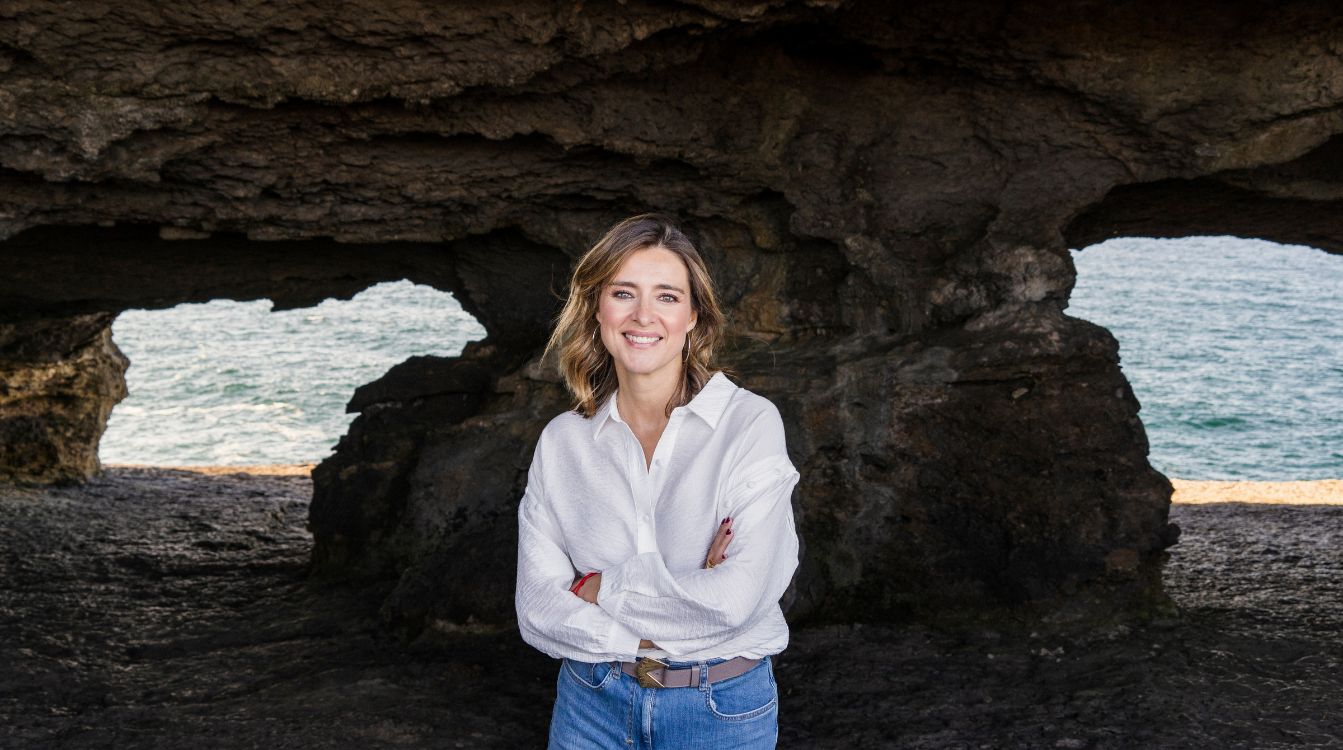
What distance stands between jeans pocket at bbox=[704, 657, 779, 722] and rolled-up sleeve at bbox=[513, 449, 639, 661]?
0.20 metres

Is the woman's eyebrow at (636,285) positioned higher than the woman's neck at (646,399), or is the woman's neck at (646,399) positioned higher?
the woman's eyebrow at (636,285)

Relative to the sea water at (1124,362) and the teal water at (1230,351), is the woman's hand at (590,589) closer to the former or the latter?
the teal water at (1230,351)

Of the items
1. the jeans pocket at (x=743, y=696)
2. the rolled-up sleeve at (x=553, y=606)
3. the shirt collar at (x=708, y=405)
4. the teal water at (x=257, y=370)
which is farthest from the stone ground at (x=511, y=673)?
the teal water at (x=257, y=370)

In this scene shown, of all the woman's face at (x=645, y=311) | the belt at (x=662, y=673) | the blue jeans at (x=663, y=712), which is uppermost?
the woman's face at (x=645, y=311)

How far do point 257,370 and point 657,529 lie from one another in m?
24.3

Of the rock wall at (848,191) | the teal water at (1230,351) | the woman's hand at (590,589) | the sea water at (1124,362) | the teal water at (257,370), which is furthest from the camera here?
the teal water at (257,370)

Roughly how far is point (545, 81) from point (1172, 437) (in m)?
16.5

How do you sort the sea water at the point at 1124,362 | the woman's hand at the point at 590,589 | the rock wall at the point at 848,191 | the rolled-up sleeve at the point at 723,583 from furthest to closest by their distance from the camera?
the sea water at the point at 1124,362
the rock wall at the point at 848,191
the woman's hand at the point at 590,589
the rolled-up sleeve at the point at 723,583

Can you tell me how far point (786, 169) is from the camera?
5.89 meters

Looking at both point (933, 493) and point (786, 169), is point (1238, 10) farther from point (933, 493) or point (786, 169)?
point (933, 493)

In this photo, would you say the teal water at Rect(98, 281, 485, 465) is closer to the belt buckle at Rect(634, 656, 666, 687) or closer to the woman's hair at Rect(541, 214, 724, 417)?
the woman's hair at Rect(541, 214, 724, 417)

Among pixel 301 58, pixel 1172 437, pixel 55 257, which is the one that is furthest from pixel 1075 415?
pixel 1172 437

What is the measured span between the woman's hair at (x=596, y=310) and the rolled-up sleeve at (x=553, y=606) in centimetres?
24

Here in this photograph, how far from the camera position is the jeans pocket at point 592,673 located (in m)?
2.69
